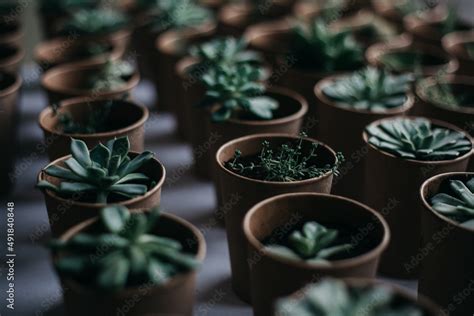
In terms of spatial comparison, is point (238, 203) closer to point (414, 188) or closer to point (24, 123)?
point (414, 188)

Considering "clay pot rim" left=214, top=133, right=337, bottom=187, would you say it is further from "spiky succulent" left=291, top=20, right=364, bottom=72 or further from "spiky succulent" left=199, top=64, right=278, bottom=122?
"spiky succulent" left=291, top=20, right=364, bottom=72

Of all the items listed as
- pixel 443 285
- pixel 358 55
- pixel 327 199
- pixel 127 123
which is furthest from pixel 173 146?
pixel 443 285

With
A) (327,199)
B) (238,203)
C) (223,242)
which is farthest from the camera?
(223,242)

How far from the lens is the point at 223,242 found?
5.93ft

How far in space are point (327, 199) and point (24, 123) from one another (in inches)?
61.2

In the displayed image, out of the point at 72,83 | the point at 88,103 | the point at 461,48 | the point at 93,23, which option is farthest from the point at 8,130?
the point at 461,48

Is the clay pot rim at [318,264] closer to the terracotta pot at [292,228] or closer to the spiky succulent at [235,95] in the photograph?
the terracotta pot at [292,228]

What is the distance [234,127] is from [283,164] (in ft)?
0.85

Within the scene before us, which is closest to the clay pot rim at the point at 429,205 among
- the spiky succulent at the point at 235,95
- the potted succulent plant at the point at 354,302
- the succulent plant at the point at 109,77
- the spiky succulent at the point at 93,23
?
the potted succulent plant at the point at 354,302

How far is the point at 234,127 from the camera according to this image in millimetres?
1786

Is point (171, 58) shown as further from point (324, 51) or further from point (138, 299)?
point (138, 299)

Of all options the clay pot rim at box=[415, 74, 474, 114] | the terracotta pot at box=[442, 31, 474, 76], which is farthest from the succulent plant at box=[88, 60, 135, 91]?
the terracotta pot at box=[442, 31, 474, 76]

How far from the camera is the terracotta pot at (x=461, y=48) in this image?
7.63 ft

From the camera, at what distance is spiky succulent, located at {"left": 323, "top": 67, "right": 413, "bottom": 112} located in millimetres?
1942
